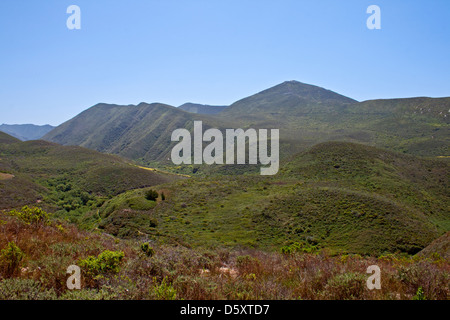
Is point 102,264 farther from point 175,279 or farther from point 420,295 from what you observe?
point 420,295

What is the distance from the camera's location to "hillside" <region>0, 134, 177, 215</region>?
170ft

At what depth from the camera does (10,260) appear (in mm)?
5293

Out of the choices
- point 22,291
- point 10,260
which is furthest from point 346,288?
point 10,260

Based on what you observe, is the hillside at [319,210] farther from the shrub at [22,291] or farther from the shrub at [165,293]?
the shrub at [165,293]

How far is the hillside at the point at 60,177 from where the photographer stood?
170 ft

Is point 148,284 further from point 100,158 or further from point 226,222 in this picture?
point 100,158

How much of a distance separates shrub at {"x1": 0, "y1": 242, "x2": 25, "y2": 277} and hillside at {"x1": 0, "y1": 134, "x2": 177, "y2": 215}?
4846 cm

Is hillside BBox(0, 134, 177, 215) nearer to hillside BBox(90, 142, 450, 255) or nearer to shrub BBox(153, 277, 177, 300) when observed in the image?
→ hillside BBox(90, 142, 450, 255)

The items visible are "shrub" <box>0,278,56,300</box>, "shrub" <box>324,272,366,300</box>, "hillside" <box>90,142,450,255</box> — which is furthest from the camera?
"hillside" <box>90,142,450,255</box>

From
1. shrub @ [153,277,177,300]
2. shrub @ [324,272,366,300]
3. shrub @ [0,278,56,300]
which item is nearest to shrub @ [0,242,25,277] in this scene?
shrub @ [0,278,56,300]

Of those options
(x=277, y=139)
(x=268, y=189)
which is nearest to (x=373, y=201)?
(x=268, y=189)

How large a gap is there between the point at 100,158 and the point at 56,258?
307ft

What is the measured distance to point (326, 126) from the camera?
159m

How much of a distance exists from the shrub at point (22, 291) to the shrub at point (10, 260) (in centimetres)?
95
